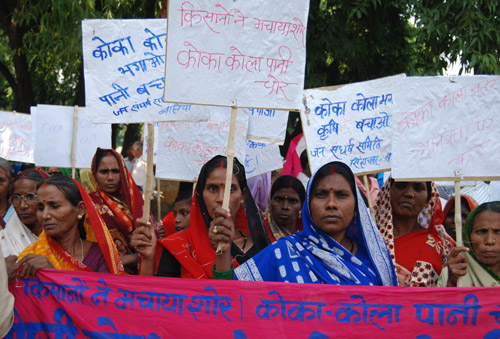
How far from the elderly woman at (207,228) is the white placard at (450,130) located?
91 centimetres

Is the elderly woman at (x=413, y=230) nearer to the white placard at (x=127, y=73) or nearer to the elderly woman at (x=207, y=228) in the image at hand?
the elderly woman at (x=207, y=228)

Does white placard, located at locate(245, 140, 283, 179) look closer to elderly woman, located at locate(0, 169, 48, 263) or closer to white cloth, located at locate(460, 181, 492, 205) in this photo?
elderly woman, located at locate(0, 169, 48, 263)

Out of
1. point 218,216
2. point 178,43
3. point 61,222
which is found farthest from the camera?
point 61,222

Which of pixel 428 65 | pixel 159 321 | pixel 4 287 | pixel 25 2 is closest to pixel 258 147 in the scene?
pixel 159 321

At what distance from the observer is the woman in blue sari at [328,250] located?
291cm

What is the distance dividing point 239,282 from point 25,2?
714cm

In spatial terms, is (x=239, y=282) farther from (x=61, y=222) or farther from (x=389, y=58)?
(x=389, y=58)

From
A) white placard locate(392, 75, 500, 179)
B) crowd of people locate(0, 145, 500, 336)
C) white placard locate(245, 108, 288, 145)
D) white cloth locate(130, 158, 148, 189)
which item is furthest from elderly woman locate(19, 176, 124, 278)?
white cloth locate(130, 158, 148, 189)

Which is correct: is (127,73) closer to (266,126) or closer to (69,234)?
(69,234)

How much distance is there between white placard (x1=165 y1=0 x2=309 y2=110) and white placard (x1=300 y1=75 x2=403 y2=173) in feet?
4.27

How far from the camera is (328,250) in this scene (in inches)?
116

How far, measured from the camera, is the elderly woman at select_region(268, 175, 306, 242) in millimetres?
4305

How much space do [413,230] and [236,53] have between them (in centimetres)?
172

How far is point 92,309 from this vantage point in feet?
9.37
